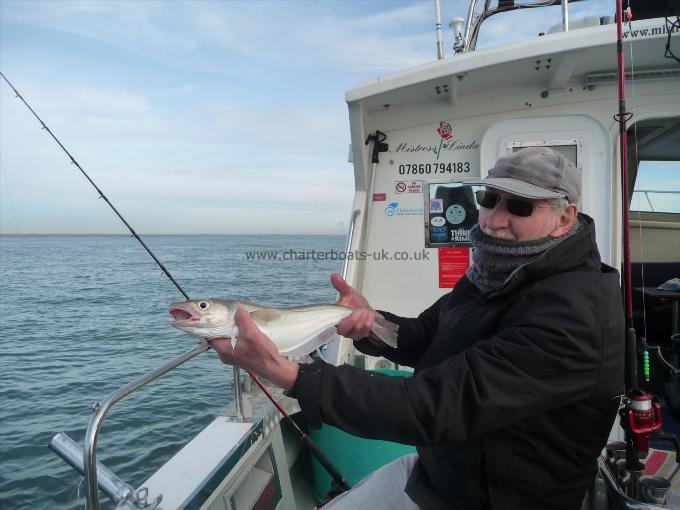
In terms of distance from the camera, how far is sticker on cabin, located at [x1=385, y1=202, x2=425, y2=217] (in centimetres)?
577

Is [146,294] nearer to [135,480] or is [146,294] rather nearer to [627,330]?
[135,480]

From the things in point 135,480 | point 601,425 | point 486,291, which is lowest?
point 135,480

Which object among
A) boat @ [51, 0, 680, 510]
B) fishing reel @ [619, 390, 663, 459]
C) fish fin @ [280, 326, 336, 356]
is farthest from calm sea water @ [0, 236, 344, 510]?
fishing reel @ [619, 390, 663, 459]

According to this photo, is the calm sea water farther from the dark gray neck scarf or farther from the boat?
the dark gray neck scarf

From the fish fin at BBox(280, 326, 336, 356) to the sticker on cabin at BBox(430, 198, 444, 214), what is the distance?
338 cm

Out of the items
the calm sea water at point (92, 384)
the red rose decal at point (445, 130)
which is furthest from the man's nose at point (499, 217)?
the calm sea water at point (92, 384)

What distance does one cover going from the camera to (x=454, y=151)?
18.6ft

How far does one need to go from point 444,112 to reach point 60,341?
1413 cm

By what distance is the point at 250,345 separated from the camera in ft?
6.23

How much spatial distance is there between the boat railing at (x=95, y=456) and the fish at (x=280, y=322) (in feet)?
0.63

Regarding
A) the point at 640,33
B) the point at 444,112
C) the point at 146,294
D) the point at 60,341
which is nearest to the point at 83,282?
the point at 146,294

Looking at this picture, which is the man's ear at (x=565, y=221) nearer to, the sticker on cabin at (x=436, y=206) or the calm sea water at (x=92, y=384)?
the sticker on cabin at (x=436, y=206)

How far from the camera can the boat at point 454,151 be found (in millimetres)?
3760

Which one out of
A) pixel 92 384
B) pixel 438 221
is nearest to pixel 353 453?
pixel 438 221
